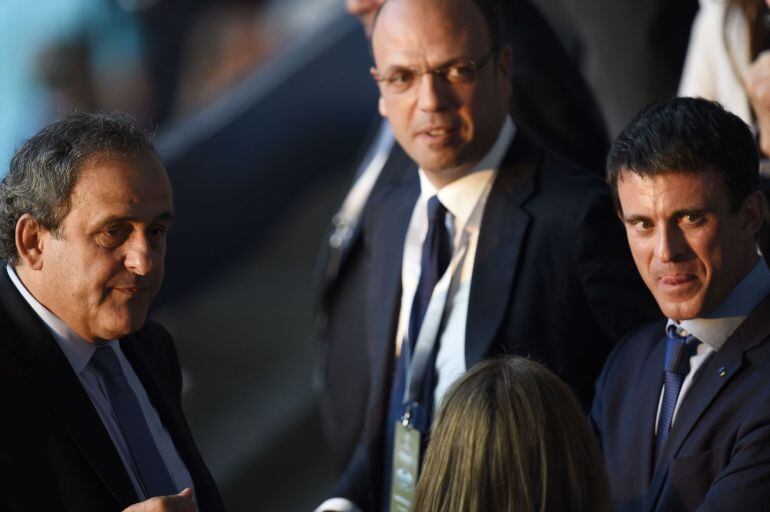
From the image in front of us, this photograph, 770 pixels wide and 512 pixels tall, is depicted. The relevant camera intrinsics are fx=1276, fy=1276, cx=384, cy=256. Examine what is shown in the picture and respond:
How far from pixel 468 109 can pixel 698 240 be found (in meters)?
0.90

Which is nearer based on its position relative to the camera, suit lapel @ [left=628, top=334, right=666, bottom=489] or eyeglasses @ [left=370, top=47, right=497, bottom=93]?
suit lapel @ [left=628, top=334, right=666, bottom=489]

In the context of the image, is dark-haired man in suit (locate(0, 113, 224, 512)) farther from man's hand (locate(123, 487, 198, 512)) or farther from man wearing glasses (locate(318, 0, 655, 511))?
man wearing glasses (locate(318, 0, 655, 511))

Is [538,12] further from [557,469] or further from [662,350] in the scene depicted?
[557,469]

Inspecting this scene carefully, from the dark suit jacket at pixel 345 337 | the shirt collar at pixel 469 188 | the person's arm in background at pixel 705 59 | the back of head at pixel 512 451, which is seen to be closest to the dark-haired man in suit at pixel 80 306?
the back of head at pixel 512 451

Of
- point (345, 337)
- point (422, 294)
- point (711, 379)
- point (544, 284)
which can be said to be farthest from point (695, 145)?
point (345, 337)

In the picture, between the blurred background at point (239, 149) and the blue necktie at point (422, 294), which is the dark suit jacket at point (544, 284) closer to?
the blue necktie at point (422, 294)

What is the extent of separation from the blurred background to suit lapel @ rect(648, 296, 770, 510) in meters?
3.12

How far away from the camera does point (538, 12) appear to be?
14.8ft

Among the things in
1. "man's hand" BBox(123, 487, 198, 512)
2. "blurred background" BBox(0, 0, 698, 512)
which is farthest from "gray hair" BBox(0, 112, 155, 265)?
"blurred background" BBox(0, 0, 698, 512)

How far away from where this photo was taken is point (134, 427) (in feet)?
8.57

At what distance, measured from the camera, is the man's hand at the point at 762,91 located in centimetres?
363

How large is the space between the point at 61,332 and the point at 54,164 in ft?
1.10

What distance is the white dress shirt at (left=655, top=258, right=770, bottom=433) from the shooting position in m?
2.69

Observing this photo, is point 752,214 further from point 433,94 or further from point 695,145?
point 433,94
